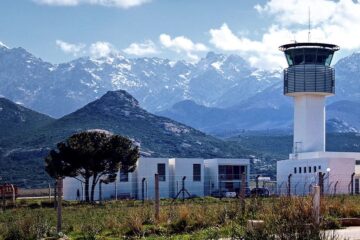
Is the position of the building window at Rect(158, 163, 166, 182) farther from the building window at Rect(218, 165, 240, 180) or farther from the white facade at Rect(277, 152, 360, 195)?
the white facade at Rect(277, 152, 360, 195)

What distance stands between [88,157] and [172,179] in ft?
80.4

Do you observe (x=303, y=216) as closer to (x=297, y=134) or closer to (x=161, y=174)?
(x=161, y=174)

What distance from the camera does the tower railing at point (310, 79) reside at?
91.9 metres

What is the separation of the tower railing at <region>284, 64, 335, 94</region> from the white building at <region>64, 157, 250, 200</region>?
12.0 m

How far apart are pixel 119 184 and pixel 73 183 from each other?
5.25 metres

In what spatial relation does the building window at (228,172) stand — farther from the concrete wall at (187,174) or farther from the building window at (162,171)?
the building window at (162,171)

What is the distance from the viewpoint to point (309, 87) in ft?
301

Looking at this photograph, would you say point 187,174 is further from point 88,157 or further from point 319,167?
point 88,157

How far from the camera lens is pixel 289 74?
93750 mm

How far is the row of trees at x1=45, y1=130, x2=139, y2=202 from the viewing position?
65.2 m

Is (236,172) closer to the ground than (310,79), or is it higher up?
closer to the ground

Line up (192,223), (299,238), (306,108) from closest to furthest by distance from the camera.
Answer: (299,238) → (192,223) → (306,108)

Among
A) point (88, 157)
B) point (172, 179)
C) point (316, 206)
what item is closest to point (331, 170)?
point (172, 179)

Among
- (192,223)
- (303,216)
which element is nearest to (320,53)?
(192,223)
